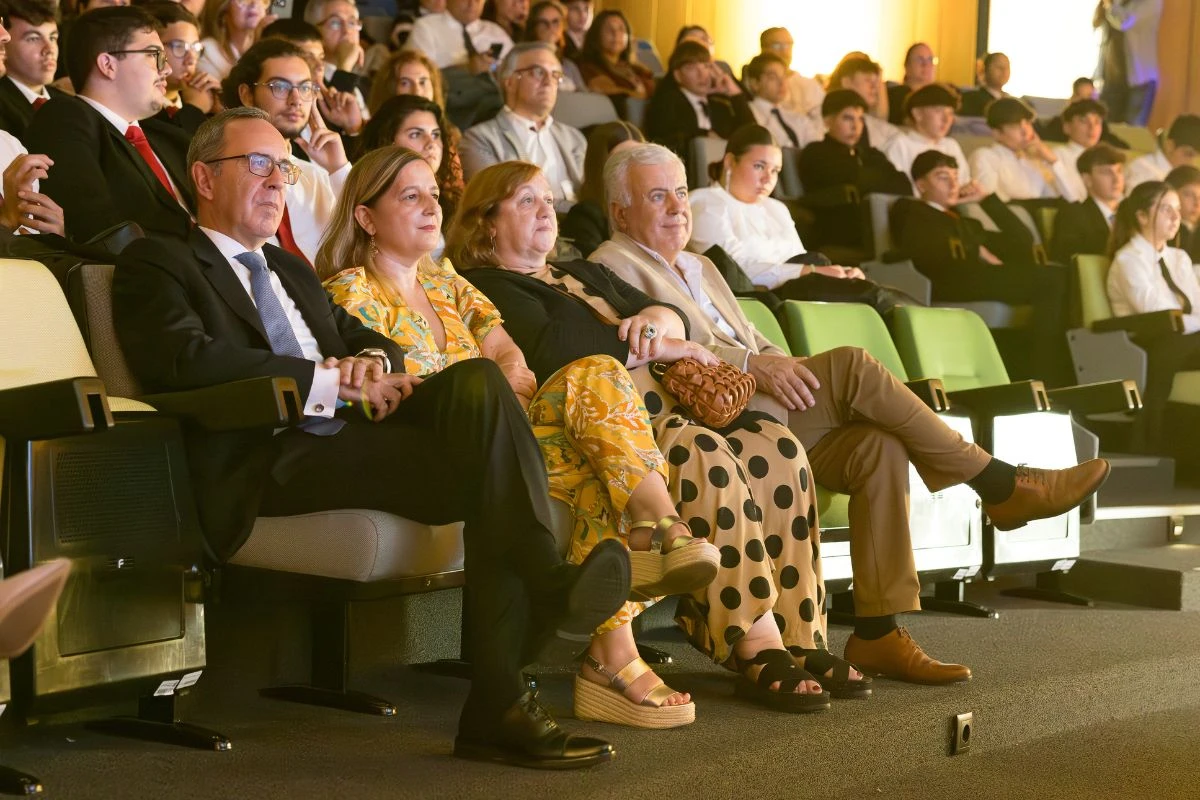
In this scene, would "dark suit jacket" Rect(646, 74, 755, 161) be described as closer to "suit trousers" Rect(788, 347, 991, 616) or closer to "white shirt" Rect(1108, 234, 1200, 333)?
"white shirt" Rect(1108, 234, 1200, 333)

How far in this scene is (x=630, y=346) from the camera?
99.9 inches

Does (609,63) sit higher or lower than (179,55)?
higher

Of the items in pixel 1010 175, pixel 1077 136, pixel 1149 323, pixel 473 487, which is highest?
pixel 1077 136

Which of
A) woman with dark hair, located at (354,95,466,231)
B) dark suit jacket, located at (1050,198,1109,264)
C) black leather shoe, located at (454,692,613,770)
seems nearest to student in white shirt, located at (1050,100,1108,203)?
dark suit jacket, located at (1050,198,1109,264)

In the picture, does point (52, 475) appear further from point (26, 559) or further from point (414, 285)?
point (414, 285)

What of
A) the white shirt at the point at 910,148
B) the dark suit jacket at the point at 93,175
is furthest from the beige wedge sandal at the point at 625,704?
the white shirt at the point at 910,148

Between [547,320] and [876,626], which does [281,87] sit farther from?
[876,626]

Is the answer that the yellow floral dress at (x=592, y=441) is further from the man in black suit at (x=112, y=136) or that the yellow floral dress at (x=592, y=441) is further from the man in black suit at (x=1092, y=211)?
the man in black suit at (x=1092, y=211)

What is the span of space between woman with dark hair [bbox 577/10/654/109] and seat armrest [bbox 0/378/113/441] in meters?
4.49

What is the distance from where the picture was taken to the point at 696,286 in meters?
3.03

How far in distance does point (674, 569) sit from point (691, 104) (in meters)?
4.05

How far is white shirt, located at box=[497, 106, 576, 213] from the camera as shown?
4.40m

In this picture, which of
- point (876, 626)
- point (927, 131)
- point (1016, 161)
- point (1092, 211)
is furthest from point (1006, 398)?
point (1016, 161)

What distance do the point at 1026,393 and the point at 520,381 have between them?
1.32 meters
